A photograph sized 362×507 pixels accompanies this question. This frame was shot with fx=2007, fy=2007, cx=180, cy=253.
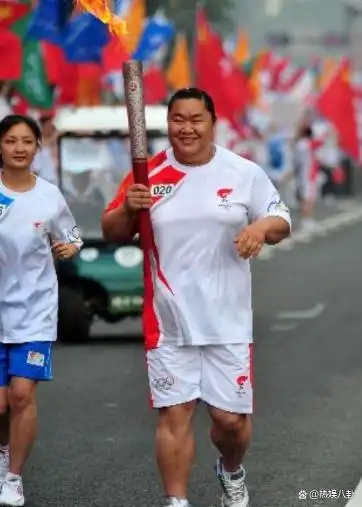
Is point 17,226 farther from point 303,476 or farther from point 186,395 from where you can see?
point 303,476

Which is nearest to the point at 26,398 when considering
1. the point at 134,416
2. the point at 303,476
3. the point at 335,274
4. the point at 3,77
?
the point at 303,476

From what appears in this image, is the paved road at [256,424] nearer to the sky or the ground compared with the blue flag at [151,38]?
nearer to the ground

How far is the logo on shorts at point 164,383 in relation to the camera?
24.6 feet

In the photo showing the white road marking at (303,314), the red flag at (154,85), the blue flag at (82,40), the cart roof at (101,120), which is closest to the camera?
the cart roof at (101,120)

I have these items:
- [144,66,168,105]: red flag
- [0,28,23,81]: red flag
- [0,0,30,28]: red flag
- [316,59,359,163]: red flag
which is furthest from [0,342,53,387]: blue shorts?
[316,59,359,163]: red flag

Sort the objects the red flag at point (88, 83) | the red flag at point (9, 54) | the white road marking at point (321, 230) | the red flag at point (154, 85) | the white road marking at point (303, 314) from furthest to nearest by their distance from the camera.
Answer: the red flag at point (154, 85), the white road marking at point (321, 230), the red flag at point (88, 83), the red flag at point (9, 54), the white road marking at point (303, 314)

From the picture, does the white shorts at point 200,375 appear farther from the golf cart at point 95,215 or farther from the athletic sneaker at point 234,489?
the golf cart at point 95,215

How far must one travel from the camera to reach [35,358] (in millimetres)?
8273

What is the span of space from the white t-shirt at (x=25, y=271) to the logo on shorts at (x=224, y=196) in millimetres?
1101

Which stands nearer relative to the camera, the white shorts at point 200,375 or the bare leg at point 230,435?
the white shorts at point 200,375

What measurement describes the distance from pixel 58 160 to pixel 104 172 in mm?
519

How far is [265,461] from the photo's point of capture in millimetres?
9430

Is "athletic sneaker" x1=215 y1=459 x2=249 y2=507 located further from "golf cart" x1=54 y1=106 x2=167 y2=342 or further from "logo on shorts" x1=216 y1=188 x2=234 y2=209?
"golf cart" x1=54 y1=106 x2=167 y2=342

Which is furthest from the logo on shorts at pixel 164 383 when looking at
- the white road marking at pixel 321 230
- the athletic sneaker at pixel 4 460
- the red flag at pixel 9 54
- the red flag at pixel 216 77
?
the red flag at pixel 216 77
